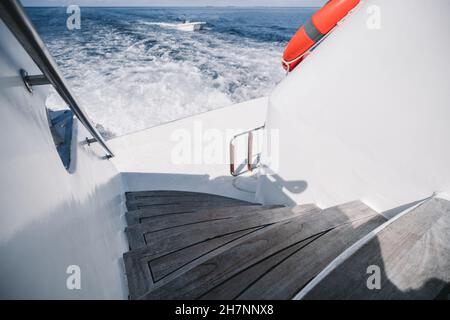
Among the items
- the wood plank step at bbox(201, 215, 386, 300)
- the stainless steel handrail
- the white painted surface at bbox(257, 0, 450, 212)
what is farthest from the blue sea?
the wood plank step at bbox(201, 215, 386, 300)

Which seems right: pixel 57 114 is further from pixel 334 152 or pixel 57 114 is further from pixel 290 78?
pixel 334 152

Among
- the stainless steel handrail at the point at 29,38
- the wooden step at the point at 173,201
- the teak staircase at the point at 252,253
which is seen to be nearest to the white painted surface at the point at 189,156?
the wooden step at the point at 173,201

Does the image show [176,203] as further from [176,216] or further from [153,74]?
[153,74]

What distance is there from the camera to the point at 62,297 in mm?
621

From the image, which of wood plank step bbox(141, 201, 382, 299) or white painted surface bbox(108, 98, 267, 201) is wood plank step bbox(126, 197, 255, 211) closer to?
white painted surface bbox(108, 98, 267, 201)

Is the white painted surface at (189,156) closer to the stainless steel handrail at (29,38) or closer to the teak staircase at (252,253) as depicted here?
the teak staircase at (252,253)

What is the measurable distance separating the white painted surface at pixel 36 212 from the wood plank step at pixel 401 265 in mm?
654

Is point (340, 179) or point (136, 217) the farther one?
point (136, 217)

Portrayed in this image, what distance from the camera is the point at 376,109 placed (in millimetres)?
1127

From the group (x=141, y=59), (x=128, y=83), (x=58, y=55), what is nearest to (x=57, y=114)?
(x=128, y=83)

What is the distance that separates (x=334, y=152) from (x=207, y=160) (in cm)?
200

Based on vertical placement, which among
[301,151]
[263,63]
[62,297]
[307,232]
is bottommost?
[307,232]

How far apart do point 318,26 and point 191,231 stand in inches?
62.3

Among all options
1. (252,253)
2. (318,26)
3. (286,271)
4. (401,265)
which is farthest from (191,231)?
(318,26)
